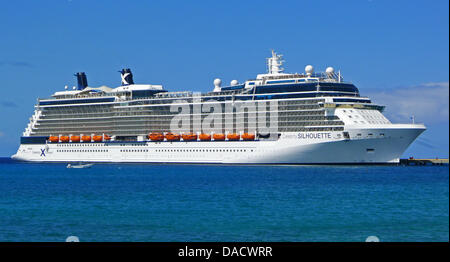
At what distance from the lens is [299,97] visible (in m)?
67.6

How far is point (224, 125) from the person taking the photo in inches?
2916

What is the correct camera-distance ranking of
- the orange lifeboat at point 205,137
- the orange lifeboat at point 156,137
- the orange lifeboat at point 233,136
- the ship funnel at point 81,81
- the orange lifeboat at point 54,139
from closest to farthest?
the orange lifeboat at point 233,136, the orange lifeboat at point 205,137, the orange lifeboat at point 156,137, the orange lifeboat at point 54,139, the ship funnel at point 81,81

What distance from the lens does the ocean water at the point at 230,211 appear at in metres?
23.4

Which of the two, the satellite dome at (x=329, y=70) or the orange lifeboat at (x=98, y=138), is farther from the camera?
the orange lifeboat at (x=98, y=138)

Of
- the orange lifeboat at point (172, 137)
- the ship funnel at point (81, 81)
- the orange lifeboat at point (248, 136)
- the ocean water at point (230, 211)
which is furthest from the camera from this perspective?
the ship funnel at point (81, 81)

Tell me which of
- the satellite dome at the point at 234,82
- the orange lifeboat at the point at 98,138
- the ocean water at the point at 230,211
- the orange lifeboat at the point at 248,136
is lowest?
the ocean water at the point at 230,211

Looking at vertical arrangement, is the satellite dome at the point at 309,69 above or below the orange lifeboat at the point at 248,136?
above

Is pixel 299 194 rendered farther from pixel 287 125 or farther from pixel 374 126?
pixel 287 125

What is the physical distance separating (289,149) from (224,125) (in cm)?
1143

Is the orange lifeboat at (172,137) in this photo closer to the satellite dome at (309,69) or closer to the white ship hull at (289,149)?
the white ship hull at (289,149)

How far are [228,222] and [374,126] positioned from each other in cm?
3751

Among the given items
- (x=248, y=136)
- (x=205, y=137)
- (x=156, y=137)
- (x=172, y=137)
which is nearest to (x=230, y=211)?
(x=248, y=136)

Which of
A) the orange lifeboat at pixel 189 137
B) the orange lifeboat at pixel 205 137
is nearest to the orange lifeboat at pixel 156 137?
the orange lifeboat at pixel 189 137

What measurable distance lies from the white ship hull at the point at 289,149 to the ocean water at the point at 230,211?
43.9 feet
